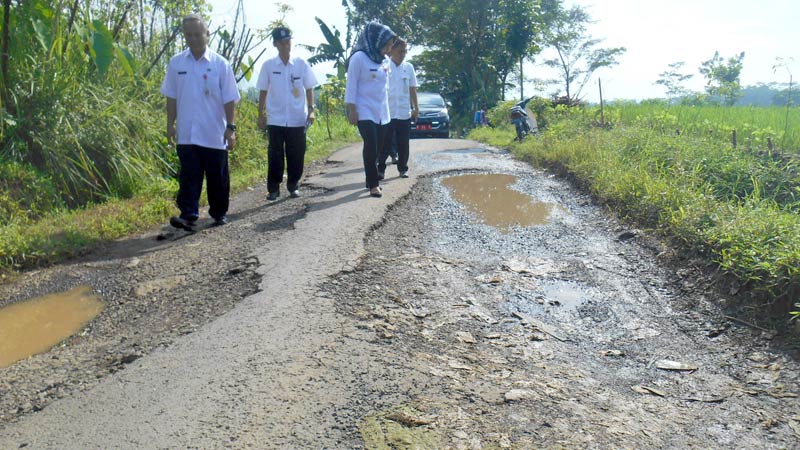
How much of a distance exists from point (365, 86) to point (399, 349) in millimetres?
3991

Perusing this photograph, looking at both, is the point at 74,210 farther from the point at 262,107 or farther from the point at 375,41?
the point at 375,41

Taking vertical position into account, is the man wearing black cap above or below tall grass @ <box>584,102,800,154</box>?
above

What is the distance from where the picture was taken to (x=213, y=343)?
9.61 ft

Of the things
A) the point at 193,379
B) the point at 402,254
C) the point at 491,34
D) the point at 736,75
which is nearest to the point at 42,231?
the point at 402,254

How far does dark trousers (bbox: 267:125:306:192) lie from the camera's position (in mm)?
6508

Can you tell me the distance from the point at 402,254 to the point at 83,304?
1.94 meters

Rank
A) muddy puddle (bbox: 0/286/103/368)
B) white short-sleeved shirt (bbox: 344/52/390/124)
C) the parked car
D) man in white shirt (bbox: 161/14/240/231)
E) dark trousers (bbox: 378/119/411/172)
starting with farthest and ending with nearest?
the parked car → dark trousers (bbox: 378/119/411/172) → white short-sleeved shirt (bbox: 344/52/390/124) → man in white shirt (bbox: 161/14/240/231) → muddy puddle (bbox: 0/286/103/368)

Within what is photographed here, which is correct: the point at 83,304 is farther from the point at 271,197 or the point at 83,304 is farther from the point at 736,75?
the point at 736,75

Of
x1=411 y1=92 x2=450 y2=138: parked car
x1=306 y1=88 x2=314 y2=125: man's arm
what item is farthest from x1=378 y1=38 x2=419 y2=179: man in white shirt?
x1=411 y1=92 x2=450 y2=138: parked car

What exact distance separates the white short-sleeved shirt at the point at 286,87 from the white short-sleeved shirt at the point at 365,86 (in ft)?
1.41

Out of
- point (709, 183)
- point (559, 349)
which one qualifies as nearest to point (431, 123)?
point (709, 183)

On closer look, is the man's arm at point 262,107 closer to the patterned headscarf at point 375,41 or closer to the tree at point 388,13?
the patterned headscarf at point 375,41

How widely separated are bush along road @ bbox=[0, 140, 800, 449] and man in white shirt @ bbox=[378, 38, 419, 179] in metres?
2.65

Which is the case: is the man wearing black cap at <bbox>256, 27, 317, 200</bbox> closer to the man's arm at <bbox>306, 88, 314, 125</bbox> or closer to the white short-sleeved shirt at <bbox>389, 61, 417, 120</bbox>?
the man's arm at <bbox>306, 88, 314, 125</bbox>
